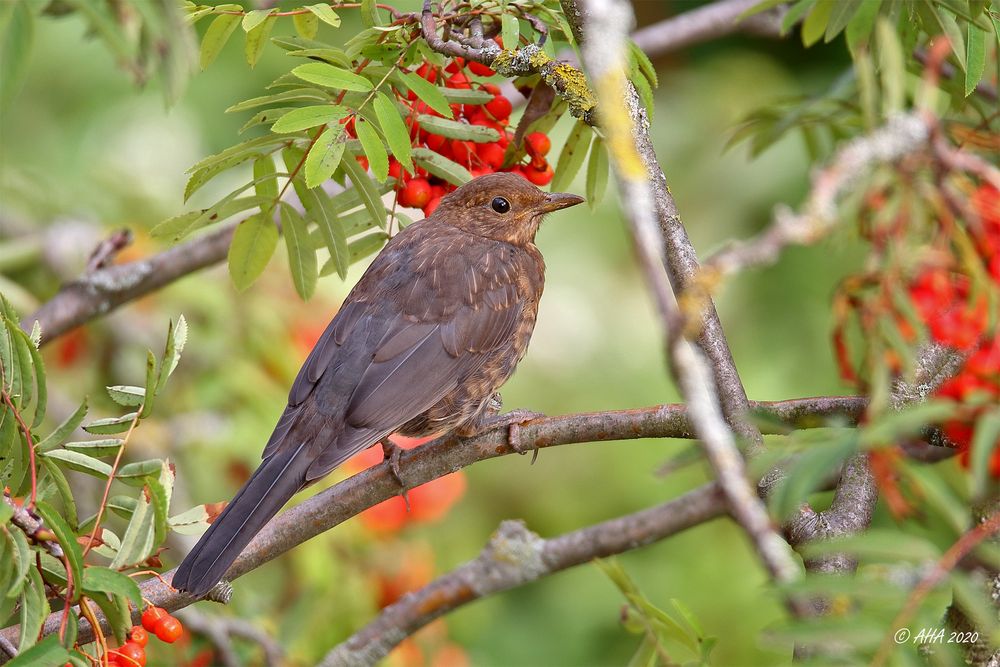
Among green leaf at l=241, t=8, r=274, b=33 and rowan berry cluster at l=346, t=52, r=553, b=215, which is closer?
green leaf at l=241, t=8, r=274, b=33

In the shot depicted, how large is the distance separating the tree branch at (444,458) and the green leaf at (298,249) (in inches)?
23.0

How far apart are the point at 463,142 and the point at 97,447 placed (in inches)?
56.4

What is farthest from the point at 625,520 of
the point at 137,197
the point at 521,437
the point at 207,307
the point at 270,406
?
the point at 137,197

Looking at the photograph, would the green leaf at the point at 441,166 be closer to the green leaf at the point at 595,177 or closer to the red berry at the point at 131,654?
the green leaf at the point at 595,177

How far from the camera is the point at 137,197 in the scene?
5.01 meters

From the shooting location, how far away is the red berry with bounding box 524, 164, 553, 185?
11.4 feet

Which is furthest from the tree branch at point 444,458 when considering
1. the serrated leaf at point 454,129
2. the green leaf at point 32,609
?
the serrated leaf at point 454,129

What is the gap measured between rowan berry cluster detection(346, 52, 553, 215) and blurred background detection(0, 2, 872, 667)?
0.47 m

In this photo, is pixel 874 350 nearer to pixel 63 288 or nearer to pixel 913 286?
pixel 913 286

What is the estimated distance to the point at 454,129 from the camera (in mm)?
3006

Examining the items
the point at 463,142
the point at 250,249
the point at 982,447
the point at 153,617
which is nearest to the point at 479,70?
the point at 463,142

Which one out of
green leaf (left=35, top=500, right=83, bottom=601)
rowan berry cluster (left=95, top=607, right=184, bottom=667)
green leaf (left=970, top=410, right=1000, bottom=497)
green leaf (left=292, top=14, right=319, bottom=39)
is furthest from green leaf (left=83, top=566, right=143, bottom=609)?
green leaf (left=292, top=14, right=319, bottom=39)

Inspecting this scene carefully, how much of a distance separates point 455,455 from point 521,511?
8.99 feet

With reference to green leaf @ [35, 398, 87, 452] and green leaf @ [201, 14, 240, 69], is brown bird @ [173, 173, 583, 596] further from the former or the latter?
green leaf @ [201, 14, 240, 69]
